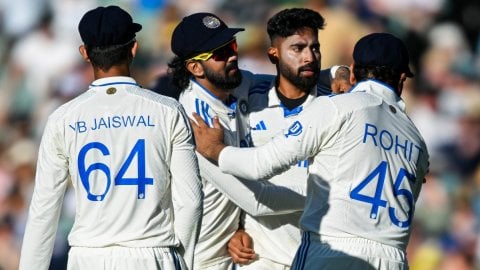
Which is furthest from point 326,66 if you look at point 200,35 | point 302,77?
point 200,35

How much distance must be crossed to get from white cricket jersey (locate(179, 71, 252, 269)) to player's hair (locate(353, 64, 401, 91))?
108 cm

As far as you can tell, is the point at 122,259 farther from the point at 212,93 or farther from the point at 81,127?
the point at 212,93

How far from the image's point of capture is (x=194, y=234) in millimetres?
5465

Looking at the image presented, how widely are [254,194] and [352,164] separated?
1.05m

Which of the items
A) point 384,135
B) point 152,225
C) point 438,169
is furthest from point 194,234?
point 438,169

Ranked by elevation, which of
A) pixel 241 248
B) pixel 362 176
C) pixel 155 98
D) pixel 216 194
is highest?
pixel 155 98

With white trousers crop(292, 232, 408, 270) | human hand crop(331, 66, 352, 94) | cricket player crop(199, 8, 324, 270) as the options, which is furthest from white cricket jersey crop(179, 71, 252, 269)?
white trousers crop(292, 232, 408, 270)

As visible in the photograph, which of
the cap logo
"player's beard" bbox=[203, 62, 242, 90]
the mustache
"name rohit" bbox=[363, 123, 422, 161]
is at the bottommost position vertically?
"name rohit" bbox=[363, 123, 422, 161]

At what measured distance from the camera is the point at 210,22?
6.75 m

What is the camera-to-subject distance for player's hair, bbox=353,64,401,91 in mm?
5910

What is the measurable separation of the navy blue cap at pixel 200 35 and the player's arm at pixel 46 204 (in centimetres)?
152

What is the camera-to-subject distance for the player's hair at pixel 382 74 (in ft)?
19.4

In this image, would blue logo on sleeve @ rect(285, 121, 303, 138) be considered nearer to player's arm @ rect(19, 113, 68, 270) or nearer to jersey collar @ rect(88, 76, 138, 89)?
jersey collar @ rect(88, 76, 138, 89)

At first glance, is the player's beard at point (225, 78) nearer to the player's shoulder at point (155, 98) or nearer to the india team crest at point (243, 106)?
the india team crest at point (243, 106)
